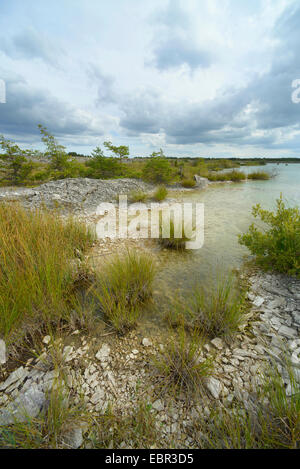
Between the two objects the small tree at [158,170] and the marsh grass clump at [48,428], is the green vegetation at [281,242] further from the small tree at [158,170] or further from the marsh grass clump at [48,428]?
the small tree at [158,170]

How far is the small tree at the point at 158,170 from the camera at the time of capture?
508 inches

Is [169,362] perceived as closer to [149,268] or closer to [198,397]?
[198,397]

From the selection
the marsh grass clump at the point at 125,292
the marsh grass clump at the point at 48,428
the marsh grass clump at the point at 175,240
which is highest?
the marsh grass clump at the point at 175,240

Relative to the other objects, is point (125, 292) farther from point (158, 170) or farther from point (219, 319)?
point (158, 170)

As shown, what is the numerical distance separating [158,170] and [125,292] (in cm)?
1189

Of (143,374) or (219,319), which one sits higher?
(219,319)

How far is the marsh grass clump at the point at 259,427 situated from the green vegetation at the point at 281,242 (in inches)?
82.2

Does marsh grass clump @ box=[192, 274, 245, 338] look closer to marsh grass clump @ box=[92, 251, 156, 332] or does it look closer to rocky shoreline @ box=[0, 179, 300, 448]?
rocky shoreline @ box=[0, 179, 300, 448]

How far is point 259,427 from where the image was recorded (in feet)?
4.01

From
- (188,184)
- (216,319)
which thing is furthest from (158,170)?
(216,319)

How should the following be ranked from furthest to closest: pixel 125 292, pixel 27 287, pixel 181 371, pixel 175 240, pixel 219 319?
pixel 175 240 < pixel 125 292 < pixel 219 319 < pixel 27 287 < pixel 181 371

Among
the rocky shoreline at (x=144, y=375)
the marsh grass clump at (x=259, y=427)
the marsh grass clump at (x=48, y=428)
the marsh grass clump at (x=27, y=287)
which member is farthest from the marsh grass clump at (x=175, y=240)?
the marsh grass clump at (x=48, y=428)

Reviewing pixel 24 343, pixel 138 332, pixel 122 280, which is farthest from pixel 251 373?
pixel 24 343

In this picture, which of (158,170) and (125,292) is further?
(158,170)
